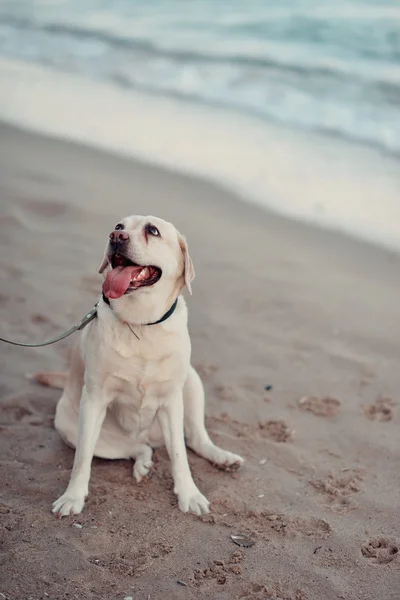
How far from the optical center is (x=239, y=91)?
11250 mm

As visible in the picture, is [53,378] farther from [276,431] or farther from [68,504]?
[276,431]

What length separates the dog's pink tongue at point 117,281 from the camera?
3.36m

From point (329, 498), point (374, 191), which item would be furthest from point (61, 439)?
point (374, 191)

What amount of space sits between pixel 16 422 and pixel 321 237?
3.64 meters

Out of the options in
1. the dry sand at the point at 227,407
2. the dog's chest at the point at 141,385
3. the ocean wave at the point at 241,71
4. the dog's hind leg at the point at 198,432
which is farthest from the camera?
the ocean wave at the point at 241,71

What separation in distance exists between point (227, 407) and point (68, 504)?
4.83 feet

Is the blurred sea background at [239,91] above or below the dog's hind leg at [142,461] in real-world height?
above

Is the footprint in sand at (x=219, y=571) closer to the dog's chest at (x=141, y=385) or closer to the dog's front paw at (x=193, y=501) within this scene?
the dog's front paw at (x=193, y=501)

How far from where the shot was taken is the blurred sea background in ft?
26.7

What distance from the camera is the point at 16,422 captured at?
4387 mm

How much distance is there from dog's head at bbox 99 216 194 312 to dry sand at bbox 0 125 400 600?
103cm

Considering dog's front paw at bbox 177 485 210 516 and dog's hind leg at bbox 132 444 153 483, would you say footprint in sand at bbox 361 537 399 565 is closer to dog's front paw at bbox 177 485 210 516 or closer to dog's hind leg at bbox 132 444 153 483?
dog's front paw at bbox 177 485 210 516

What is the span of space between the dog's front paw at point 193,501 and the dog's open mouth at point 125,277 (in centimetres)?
105

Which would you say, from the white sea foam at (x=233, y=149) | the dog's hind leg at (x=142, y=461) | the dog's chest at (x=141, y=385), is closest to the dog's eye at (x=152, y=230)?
the dog's chest at (x=141, y=385)
